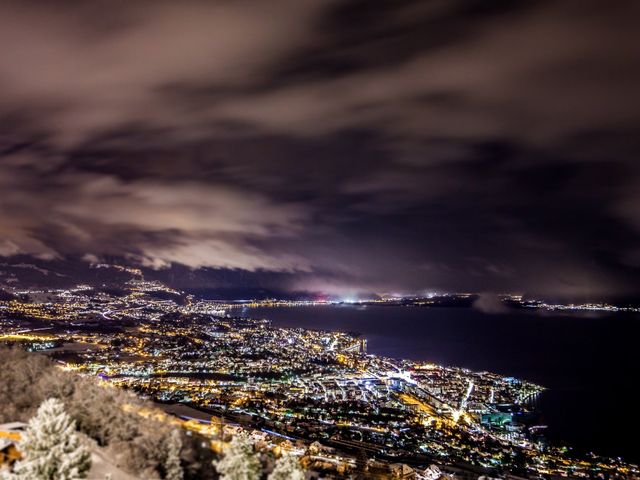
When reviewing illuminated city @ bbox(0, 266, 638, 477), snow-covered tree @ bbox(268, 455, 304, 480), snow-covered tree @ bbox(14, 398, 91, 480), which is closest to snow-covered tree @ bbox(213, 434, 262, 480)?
snow-covered tree @ bbox(268, 455, 304, 480)

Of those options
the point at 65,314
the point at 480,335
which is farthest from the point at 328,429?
the point at 480,335

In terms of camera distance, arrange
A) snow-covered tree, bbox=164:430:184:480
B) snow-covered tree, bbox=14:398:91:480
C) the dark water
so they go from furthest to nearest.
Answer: the dark water, snow-covered tree, bbox=164:430:184:480, snow-covered tree, bbox=14:398:91:480

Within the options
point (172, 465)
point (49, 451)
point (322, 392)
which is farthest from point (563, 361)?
point (49, 451)

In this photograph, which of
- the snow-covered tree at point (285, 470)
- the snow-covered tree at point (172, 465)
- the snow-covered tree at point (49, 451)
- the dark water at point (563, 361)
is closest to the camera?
the snow-covered tree at point (49, 451)

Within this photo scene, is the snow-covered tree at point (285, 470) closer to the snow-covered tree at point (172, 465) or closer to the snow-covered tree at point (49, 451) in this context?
the snow-covered tree at point (172, 465)

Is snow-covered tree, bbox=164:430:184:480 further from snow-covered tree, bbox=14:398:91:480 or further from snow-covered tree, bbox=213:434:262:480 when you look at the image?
snow-covered tree, bbox=14:398:91:480

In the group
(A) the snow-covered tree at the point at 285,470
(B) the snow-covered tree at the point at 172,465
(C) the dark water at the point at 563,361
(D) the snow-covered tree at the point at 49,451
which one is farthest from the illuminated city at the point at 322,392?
(D) the snow-covered tree at the point at 49,451
